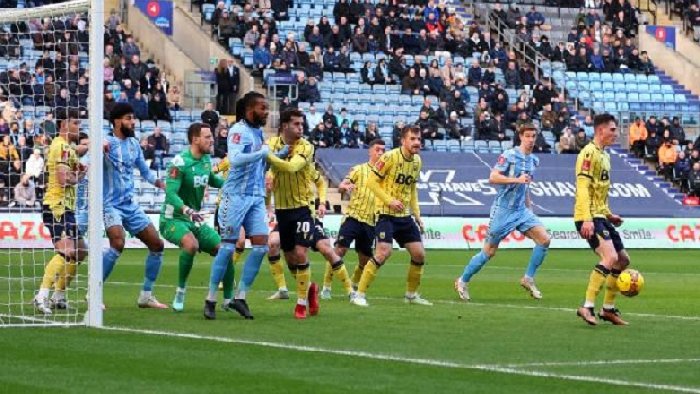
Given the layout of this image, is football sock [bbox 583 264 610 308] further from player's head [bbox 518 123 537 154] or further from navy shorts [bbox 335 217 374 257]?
navy shorts [bbox 335 217 374 257]

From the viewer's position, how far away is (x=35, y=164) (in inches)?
876

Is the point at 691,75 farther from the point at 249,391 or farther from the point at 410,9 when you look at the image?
the point at 249,391

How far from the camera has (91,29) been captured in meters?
15.9

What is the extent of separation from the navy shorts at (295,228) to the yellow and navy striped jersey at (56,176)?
2615 millimetres

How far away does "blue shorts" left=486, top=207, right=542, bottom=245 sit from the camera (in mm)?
22375

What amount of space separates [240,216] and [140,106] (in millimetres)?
25644

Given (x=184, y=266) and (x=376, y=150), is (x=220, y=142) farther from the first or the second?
(x=184, y=266)

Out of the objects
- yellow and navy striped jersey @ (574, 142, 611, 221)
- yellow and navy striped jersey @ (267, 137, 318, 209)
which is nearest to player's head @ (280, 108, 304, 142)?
yellow and navy striped jersey @ (267, 137, 318, 209)

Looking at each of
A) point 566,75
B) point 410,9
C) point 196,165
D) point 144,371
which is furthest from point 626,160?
point 144,371

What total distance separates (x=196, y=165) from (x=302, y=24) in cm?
3099

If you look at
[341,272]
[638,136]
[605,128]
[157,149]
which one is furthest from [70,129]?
[638,136]

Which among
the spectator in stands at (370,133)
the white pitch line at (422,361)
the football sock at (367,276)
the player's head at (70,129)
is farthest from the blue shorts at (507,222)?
the spectator in stands at (370,133)

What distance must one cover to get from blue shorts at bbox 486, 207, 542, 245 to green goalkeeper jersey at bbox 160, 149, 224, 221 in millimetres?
5064

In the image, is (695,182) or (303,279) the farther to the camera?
(695,182)
